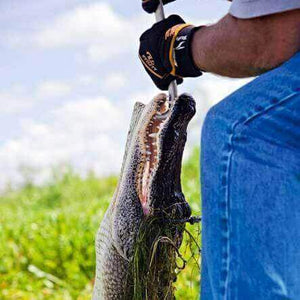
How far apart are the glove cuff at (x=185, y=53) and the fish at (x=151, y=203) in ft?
0.25

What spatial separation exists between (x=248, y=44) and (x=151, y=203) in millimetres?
597

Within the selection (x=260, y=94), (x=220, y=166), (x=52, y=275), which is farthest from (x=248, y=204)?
(x=52, y=275)

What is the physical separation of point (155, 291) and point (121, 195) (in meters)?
0.32

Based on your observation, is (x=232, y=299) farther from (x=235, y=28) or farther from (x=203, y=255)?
(x=235, y=28)

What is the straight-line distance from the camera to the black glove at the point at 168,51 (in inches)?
81.3

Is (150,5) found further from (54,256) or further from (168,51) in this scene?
(54,256)

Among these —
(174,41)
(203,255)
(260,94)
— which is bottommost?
(203,255)

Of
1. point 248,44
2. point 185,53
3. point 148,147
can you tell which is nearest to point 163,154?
point 148,147

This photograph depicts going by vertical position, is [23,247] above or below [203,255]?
above

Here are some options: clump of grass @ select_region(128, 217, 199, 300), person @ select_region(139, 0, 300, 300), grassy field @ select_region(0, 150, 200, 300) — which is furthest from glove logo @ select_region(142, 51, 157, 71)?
grassy field @ select_region(0, 150, 200, 300)

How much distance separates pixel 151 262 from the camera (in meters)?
2.19

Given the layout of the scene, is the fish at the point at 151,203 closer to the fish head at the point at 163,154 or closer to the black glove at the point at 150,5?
the fish head at the point at 163,154

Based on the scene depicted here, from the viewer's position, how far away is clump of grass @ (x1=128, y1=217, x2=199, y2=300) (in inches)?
86.9

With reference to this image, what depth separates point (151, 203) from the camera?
2.18m
